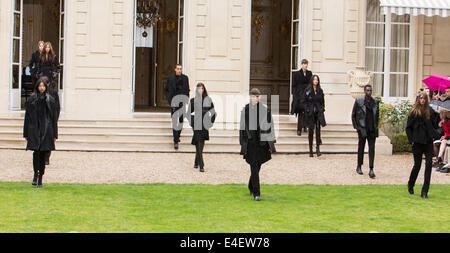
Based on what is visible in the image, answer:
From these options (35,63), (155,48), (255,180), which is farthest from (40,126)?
(155,48)

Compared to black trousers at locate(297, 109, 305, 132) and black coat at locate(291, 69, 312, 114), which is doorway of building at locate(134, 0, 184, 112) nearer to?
black coat at locate(291, 69, 312, 114)

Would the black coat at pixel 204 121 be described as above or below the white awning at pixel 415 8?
below

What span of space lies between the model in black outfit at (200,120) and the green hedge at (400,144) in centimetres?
577

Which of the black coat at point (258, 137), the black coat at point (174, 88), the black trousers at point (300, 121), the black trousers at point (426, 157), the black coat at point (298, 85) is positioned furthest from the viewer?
the black trousers at point (300, 121)

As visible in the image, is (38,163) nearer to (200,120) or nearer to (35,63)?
(200,120)

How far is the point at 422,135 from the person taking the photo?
38.8 feet

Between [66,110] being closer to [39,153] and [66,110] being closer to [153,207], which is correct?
[39,153]

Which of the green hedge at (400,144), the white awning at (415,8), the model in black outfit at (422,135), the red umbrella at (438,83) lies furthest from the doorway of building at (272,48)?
the model in black outfit at (422,135)

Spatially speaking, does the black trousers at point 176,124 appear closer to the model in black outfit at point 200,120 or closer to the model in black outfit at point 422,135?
the model in black outfit at point 200,120

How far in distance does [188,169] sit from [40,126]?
353cm

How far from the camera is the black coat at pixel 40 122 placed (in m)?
11.9

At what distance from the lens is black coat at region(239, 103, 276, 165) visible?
444 inches

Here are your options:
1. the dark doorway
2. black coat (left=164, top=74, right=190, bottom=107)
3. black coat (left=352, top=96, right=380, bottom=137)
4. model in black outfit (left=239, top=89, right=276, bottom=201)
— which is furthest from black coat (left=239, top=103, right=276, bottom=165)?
the dark doorway

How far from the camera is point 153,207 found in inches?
406
